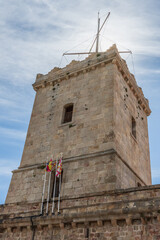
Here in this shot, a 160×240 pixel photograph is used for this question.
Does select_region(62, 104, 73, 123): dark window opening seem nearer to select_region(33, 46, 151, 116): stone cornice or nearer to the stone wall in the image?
select_region(33, 46, 151, 116): stone cornice

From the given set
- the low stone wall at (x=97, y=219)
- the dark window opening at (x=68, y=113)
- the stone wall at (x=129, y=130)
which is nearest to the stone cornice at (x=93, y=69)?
the stone wall at (x=129, y=130)

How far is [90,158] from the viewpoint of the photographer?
13.7 meters

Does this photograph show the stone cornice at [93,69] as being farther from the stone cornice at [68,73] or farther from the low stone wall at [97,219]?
the low stone wall at [97,219]

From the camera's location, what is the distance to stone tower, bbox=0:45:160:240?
9.97 metres

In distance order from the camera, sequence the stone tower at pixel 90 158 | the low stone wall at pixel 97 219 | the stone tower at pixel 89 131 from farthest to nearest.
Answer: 1. the stone tower at pixel 89 131
2. the stone tower at pixel 90 158
3. the low stone wall at pixel 97 219

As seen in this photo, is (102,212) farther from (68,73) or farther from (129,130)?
(68,73)

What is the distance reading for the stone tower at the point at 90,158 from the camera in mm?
9969

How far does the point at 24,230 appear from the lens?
11711 mm

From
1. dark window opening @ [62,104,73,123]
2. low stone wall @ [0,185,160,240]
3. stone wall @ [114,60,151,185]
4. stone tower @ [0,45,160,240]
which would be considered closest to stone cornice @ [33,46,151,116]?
stone tower @ [0,45,160,240]

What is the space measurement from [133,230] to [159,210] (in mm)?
1189

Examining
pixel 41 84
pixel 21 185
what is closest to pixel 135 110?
pixel 41 84

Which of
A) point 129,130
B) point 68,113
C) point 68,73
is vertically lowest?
point 129,130

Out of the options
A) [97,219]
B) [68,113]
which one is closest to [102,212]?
[97,219]

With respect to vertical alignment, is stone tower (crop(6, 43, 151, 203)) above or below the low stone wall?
above
